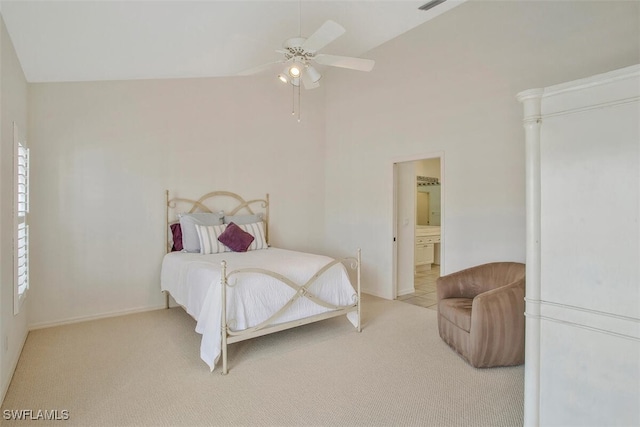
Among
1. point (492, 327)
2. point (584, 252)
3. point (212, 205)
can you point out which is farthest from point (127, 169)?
point (584, 252)

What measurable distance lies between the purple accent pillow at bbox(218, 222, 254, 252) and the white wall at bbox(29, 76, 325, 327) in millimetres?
778

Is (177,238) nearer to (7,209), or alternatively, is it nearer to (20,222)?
(20,222)

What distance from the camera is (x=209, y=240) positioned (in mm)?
4609

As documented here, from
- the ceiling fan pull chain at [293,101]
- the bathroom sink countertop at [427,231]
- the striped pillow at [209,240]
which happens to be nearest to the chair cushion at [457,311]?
the striped pillow at [209,240]

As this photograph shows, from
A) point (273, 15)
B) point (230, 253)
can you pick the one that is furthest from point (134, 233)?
point (273, 15)

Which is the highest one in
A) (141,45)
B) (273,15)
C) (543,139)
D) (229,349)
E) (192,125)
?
(273,15)

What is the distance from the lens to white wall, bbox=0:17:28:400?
2531 millimetres

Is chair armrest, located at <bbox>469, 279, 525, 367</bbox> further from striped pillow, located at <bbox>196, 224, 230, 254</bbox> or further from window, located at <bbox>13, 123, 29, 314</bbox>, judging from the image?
window, located at <bbox>13, 123, 29, 314</bbox>

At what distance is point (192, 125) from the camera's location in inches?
198

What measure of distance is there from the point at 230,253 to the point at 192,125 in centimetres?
192

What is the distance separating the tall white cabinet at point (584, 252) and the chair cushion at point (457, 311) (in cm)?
129

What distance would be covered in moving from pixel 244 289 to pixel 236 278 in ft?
0.40

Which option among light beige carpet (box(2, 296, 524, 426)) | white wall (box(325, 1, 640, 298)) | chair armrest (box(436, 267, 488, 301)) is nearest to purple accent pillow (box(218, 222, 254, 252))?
light beige carpet (box(2, 296, 524, 426))

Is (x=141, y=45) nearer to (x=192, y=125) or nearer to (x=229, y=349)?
(x=192, y=125)
